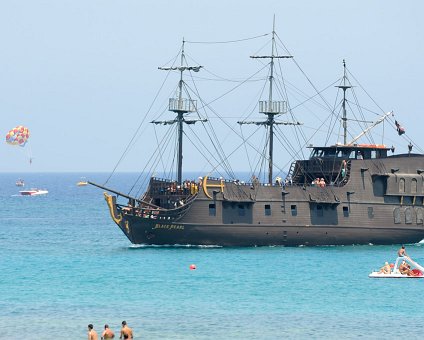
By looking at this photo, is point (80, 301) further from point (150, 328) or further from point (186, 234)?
point (186, 234)

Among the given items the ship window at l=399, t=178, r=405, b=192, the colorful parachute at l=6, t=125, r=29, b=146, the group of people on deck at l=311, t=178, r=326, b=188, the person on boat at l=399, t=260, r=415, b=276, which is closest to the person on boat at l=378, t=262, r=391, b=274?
the person on boat at l=399, t=260, r=415, b=276

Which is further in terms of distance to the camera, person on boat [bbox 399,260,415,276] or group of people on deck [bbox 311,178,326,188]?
group of people on deck [bbox 311,178,326,188]

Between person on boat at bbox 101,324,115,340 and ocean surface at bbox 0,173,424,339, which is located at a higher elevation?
ocean surface at bbox 0,173,424,339

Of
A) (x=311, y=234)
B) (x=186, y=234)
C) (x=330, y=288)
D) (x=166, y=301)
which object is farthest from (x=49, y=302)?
(x=311, y=234)

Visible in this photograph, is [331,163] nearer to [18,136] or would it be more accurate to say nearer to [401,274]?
[401,274]

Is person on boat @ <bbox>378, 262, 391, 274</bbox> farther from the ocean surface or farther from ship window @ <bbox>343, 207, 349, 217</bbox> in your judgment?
ship window @ <bbox>343, 207, 349, 217</bbox>

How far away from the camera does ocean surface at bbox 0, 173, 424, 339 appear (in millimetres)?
44500

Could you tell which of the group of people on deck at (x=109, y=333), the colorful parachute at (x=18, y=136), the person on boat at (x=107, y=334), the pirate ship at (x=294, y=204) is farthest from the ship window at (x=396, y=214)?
the colorful parachute at (x=18, y=136)

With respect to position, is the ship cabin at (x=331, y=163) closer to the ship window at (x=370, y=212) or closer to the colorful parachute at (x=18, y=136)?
the ship window at (x=370, y=212)

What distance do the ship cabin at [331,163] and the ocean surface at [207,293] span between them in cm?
466

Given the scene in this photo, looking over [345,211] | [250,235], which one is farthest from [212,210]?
[345,211]

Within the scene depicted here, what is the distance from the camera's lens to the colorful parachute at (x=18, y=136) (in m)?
128

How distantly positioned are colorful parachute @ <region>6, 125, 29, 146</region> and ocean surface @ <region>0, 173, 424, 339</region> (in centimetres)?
5100

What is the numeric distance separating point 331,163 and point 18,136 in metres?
63.5
